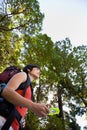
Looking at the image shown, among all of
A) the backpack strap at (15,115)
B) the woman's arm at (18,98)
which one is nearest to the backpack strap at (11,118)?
the backpack strap at (15,115)

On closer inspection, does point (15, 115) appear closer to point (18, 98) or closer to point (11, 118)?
point (11, 118)

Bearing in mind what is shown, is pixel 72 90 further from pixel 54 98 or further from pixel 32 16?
pixel 32 16

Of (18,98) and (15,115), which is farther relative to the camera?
(15,115)

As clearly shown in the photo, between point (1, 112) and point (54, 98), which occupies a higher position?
point (54, 98)

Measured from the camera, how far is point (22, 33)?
1723cm

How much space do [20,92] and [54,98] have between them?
23221mm

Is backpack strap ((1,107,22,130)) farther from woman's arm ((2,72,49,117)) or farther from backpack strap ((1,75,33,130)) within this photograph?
woman's arm ((2,72,49,117))

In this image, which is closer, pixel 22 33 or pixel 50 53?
pixel 22 33

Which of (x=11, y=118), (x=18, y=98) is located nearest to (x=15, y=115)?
(x=11, y=118)

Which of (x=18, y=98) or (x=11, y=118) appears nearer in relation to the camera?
→ (x=18, y=98)

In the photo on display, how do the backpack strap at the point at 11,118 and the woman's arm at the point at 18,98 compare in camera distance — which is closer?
the woman's arm at the point at 18,98

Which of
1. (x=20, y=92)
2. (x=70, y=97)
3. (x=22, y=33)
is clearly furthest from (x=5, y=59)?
(x=20, y=92)

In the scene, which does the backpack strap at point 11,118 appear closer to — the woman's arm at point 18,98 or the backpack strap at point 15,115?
the backpack strap at point 15,115

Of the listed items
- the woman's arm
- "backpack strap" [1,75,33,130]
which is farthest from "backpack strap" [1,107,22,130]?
the woman's arm
